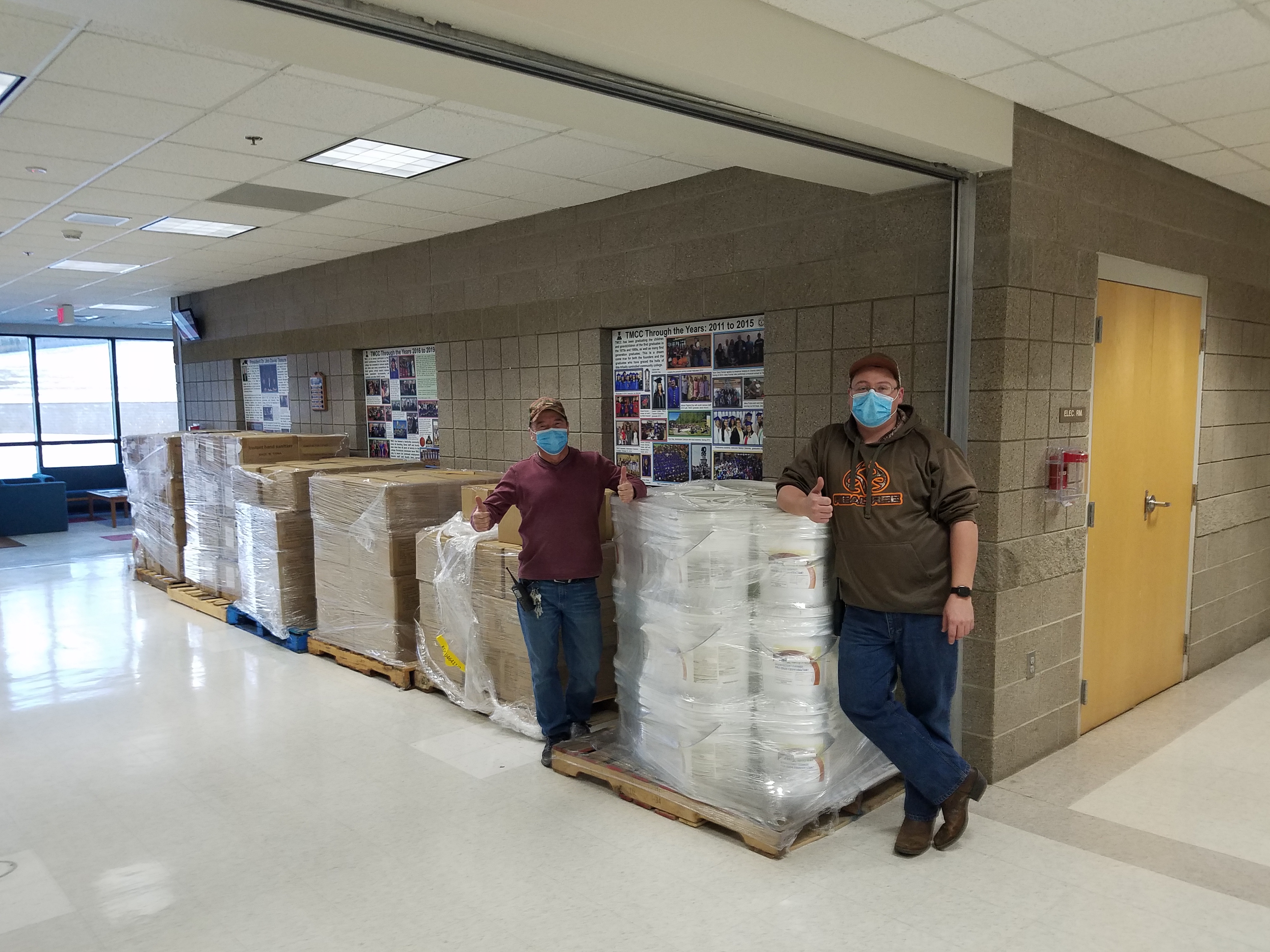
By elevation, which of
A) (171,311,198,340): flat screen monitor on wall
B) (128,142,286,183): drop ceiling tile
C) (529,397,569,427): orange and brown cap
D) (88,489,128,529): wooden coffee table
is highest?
(128,142,286,183): drop ceiling tile

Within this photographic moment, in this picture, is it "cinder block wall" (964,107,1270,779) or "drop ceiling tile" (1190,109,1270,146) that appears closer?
"cinder block wall" (964,107,1270,779)

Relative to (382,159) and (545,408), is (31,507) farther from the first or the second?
(545,408)

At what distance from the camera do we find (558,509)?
3666 millimetres

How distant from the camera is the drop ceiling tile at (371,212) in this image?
5.25 meters

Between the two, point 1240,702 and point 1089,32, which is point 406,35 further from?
point 1240,702

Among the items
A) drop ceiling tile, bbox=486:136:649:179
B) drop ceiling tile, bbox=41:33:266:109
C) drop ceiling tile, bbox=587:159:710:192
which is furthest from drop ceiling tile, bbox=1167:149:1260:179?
drop ceiling tile, bbox=41:33:266:109

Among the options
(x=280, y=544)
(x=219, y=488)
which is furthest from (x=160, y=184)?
(x=219, y=488)

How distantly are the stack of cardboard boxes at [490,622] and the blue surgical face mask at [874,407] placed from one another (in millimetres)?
1294

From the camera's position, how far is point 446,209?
5438mm

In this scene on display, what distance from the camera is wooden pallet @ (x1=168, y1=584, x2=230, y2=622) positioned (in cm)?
639

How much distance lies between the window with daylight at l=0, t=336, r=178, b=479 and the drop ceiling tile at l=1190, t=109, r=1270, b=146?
41.4 feet

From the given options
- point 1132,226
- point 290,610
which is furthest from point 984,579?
point 290,610

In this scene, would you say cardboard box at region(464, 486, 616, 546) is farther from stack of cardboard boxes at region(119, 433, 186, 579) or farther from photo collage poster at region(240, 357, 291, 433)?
photo collage poster at region(240, 357, 291, 433)

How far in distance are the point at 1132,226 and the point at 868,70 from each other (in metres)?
1.94
